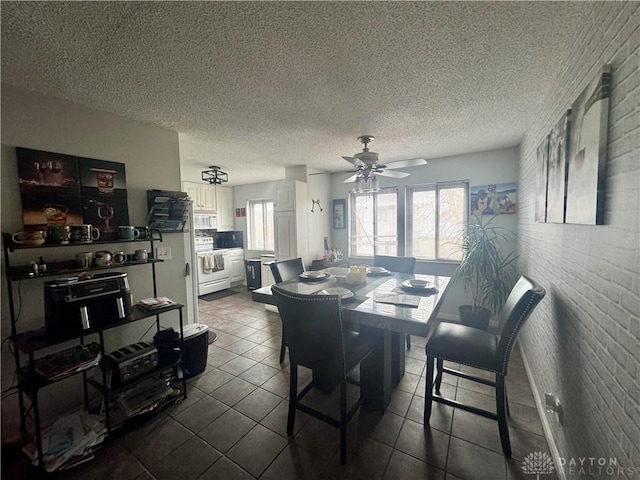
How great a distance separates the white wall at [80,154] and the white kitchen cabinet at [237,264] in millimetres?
3020

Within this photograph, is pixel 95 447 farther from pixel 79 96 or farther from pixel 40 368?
pixel 79 96

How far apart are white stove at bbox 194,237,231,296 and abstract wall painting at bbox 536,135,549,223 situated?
478 cm

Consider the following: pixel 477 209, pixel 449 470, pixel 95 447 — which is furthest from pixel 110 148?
pixel 477 209

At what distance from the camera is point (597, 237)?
1072mm

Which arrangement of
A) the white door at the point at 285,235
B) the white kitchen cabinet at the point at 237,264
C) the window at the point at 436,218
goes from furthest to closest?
the white kitchen cabinet at the point at 237,264, the white door at the point at 285,235, the window at the point at 436,218

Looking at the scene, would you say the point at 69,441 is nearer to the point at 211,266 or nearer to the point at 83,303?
the point at 83,303

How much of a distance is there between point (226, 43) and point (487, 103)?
75.6 inches

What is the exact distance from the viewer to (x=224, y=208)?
594cm

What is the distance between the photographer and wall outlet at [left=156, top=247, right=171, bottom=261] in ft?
8.09

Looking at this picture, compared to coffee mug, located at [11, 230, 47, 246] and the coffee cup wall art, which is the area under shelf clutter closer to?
coffee mug, located at [11, 230, 47, 246]

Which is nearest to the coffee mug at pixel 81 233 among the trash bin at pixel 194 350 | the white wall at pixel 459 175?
the trash bin at pixel 194 350

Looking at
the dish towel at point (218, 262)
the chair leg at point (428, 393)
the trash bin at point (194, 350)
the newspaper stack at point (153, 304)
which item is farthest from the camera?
the dish towel at point (218, 262)

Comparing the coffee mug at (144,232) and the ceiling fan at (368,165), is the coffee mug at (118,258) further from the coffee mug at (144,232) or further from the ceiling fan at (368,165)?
the ceiling fan at (368,165)

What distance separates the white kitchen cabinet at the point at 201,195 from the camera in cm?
505
